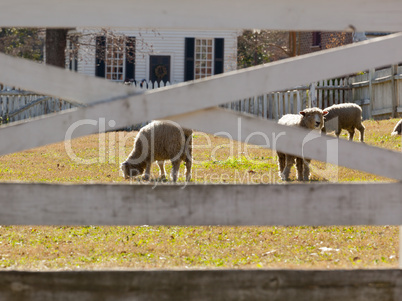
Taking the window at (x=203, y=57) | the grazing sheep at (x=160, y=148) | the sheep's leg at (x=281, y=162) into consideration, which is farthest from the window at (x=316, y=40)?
the grazing sheep at (x=160, y=148)

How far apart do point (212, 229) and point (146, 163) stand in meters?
5.23

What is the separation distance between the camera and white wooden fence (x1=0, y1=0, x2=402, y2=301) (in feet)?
12.6

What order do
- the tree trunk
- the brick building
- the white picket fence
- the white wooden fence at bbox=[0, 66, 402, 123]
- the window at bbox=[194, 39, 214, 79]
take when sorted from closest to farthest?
the tree trunk
the white wooden fence at bbox=[0, 66, 402, 123]
the white picket fence
the brick building
the window at bbox=[194, 39, 214, 79]

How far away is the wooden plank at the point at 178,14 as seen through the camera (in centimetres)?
386

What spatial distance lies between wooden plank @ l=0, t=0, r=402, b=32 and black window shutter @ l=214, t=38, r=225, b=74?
106 ft

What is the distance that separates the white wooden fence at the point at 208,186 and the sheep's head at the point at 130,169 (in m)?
9.61

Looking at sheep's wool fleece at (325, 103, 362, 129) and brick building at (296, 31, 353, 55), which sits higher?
brick building at (296, 31, 353, 55)

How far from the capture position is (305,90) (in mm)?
27562

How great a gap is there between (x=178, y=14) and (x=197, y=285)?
152cm

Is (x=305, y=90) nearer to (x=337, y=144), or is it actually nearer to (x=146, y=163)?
(x=146, y=163)

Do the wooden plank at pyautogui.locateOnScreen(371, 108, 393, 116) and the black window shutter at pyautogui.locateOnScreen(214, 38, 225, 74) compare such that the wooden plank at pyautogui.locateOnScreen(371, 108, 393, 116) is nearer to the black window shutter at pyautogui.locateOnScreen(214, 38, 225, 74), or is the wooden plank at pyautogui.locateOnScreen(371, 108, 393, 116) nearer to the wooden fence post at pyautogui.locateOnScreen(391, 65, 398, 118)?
the wooden fence post at pyautogui.locateOnScreen(391, 65, 398, 118)

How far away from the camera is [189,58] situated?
1417 inches

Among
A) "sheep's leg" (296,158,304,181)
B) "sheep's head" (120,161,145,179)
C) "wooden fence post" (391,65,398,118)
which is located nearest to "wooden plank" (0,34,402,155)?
"sheep's head" (120,161,145,179)

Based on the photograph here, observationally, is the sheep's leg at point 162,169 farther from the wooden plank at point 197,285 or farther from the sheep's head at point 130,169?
the wooden plank at point 197,285
